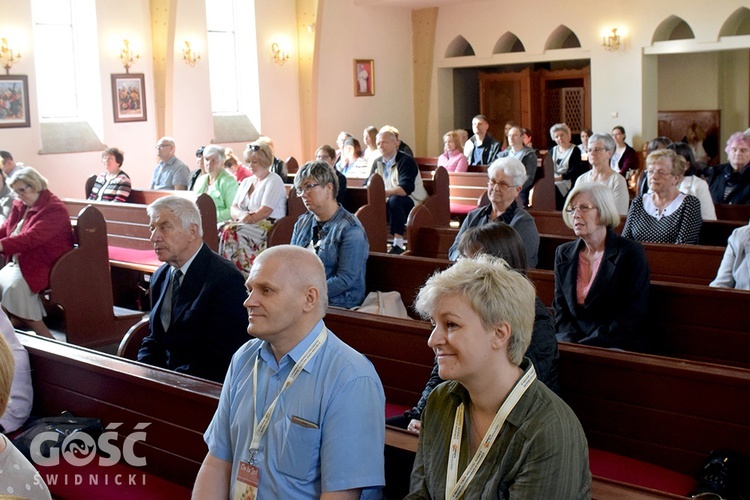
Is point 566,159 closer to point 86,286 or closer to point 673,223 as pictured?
point 673,223

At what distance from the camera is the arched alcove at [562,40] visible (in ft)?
45.8

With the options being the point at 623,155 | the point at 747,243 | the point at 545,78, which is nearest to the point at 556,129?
the point at 623,155

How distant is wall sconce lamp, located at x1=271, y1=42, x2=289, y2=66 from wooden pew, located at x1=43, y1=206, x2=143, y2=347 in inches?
287

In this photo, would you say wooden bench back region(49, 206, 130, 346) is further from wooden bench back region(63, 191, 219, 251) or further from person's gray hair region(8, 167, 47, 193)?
wooden bench back region(63, 191, 219, 251)

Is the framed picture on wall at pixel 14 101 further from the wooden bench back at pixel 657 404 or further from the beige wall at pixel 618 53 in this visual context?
the wooden bench back at pixel 657 404

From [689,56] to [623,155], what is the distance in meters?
4.69

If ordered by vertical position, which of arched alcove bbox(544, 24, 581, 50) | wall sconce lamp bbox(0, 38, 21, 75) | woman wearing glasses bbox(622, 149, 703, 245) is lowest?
woman wearing glasses bbox(622, 149, 703, 245)

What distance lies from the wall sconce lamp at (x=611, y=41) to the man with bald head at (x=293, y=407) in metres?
11.7

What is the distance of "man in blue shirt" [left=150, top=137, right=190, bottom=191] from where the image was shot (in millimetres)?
9820

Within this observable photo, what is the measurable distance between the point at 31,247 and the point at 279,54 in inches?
305

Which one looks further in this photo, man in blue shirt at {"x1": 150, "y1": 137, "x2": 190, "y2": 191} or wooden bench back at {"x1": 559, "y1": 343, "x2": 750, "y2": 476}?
man in blue shirt at {"x1": 150, "y1": 137, "x2": 190, "y2": 191}

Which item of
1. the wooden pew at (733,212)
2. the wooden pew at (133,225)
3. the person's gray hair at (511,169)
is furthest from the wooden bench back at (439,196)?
the person's gray hair at (511,169)

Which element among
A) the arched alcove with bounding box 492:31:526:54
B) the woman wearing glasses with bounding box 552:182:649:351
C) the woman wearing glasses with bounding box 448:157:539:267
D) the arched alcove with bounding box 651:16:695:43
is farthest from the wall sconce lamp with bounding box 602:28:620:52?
the woman wearing glasses with bounding box 552:182:649:351

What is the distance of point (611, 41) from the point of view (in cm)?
1317
